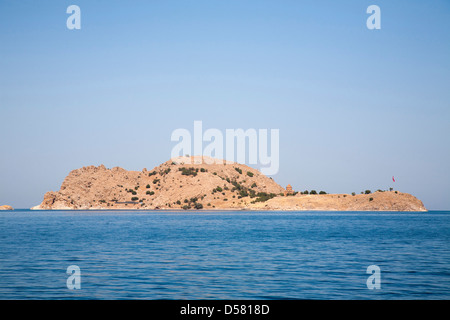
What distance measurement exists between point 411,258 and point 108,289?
28.1m

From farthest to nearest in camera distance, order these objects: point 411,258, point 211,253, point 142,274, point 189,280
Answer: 1. point 211,253
2. point 411,258
3. point 142,274
4. point 189,280

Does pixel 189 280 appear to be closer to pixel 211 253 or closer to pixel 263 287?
pixel 263 287

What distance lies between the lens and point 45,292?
24.6 meters

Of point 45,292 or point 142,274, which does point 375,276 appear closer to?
point 142,274

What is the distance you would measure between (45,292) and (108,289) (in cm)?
344

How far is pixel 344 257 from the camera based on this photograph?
40562mm
